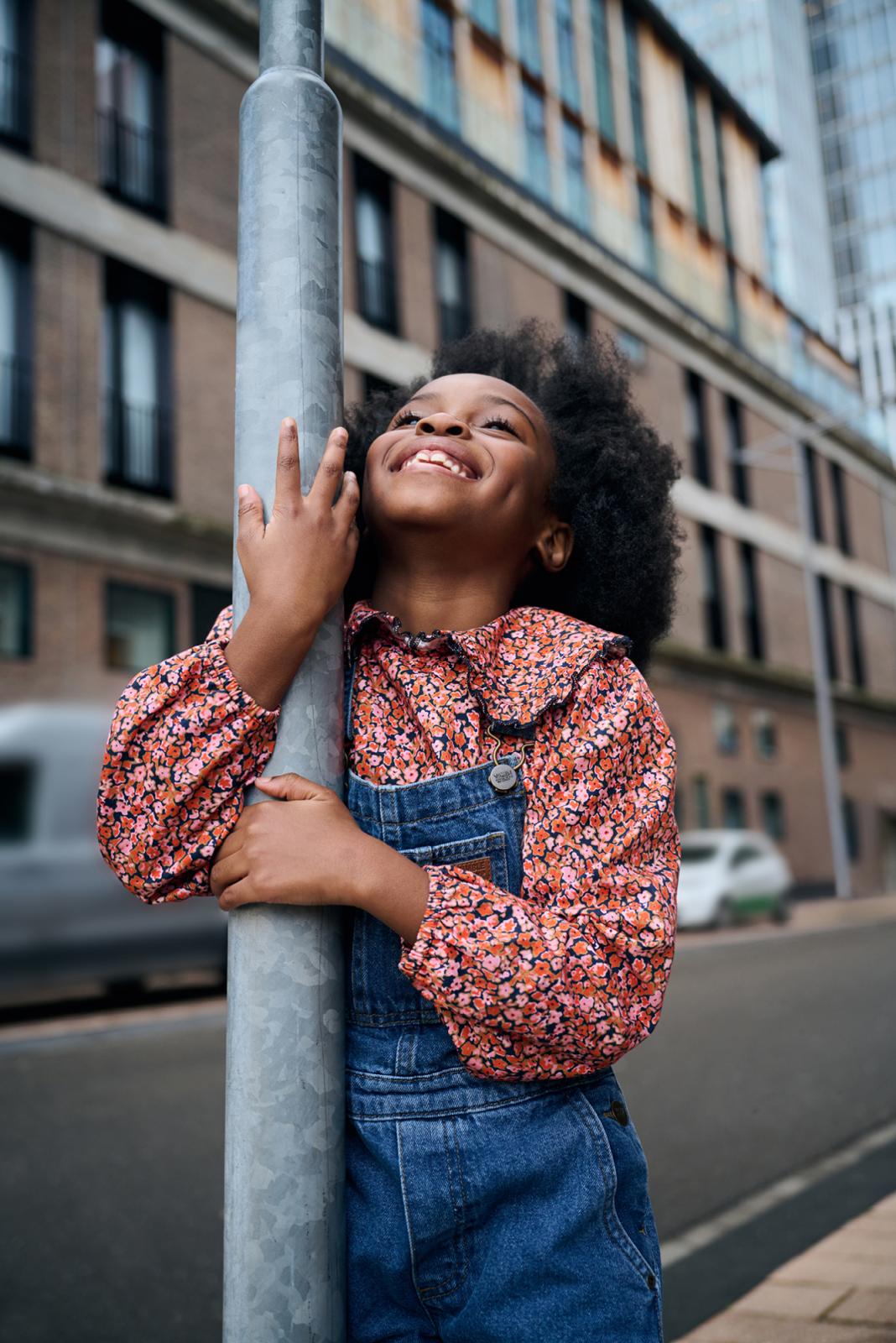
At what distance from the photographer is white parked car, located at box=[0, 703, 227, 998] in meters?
10.0

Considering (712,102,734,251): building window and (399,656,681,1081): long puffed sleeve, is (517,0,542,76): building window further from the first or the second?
(399,656,681,1081): long puffed sleeve

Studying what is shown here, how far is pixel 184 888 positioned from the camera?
1449mm

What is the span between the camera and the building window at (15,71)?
15.2 m

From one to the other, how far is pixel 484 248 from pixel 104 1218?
69.0ft

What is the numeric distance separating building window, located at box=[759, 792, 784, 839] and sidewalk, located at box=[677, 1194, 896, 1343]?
86.7ft

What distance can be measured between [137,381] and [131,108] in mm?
3788

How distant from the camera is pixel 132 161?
1675 cm

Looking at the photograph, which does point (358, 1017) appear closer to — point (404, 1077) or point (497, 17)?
point (404, 1077)

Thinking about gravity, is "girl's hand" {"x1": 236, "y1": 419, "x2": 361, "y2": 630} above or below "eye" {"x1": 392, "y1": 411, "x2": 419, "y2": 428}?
below

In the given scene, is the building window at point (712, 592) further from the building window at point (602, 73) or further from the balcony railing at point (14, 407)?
the balcony railing at point (14, 407)

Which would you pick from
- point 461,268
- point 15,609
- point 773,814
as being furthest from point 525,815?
point 773,814

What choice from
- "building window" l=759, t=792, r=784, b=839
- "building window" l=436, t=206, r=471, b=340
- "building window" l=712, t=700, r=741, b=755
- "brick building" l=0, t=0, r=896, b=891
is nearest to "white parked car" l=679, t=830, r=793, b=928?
"brick building" l=0, t=0, r=896, b=891

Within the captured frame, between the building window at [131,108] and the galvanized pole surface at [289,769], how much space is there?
1615 cm

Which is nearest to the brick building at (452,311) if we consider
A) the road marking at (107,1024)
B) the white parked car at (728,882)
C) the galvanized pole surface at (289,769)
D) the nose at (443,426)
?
the nose at (443,426)
